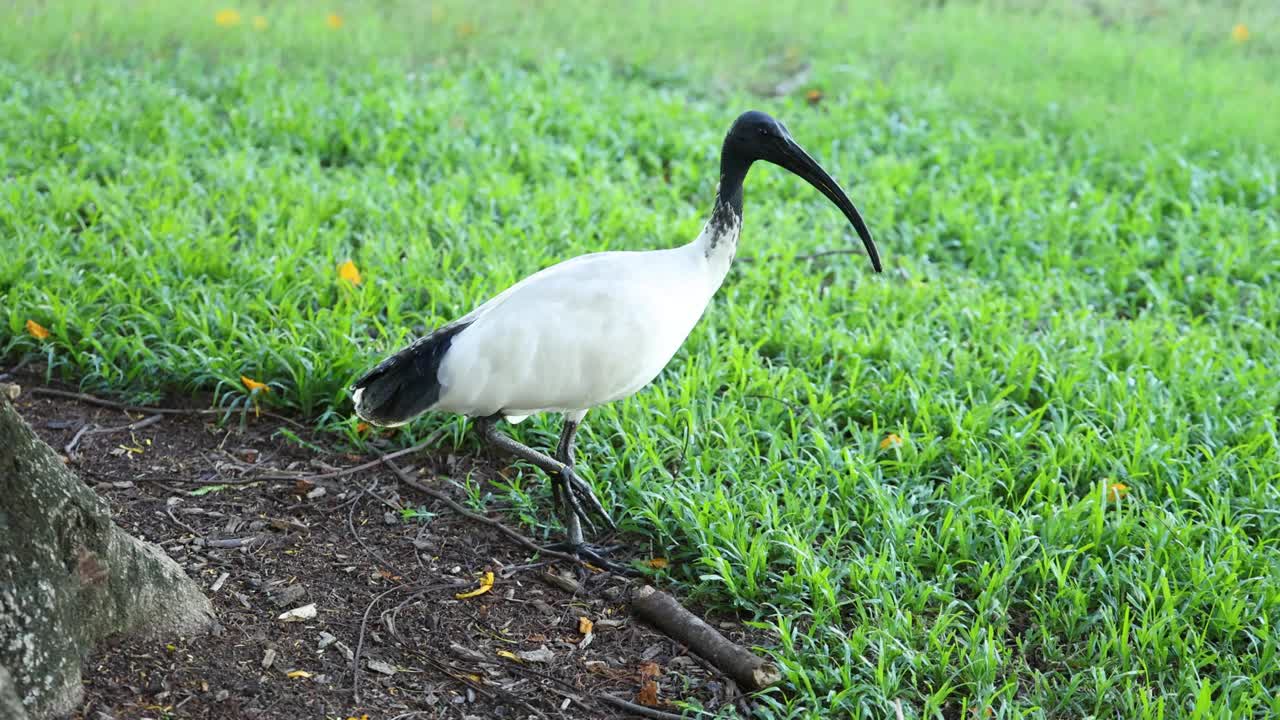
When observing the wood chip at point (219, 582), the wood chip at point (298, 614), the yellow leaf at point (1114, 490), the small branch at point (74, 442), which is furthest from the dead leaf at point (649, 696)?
the small branch at point (74, 442)

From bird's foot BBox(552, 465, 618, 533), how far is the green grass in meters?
0.10

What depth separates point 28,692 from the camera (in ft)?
7.95

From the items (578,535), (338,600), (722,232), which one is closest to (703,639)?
(578,535)

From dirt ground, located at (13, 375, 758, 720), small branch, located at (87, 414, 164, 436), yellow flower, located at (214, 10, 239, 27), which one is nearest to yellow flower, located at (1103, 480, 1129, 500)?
dirt ground, located at (13, 375, 758, 720)

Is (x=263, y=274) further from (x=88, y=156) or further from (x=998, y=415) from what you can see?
(x=998, y=415)

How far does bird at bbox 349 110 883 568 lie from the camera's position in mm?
3283

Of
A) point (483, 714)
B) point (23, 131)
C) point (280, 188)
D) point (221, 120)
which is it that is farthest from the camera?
point (221, 120)

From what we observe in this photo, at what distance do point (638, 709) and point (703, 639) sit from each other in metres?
0.30

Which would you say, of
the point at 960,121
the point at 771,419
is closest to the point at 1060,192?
the point at 960,121

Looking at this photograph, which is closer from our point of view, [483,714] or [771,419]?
[483,714]

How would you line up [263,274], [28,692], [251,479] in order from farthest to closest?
[263,274] → [251,479] → [28,692]

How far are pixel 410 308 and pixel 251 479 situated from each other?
3.95 feet

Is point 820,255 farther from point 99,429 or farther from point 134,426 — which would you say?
point 99,429

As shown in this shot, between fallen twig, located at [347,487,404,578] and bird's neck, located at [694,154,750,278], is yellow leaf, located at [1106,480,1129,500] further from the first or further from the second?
fallen twig, located at [347,487,404,578]
